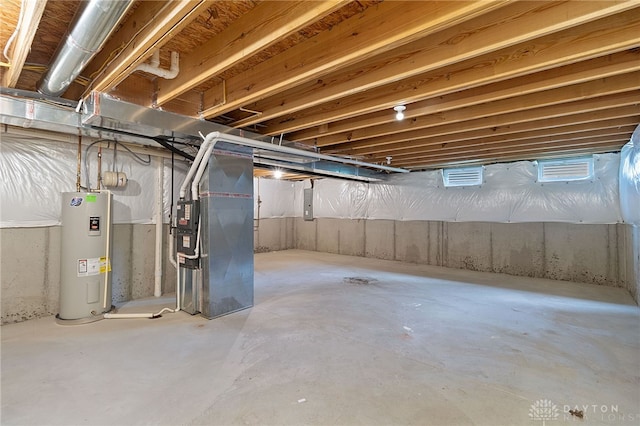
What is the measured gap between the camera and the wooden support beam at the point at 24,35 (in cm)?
137

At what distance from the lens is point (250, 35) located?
1732 millimetres

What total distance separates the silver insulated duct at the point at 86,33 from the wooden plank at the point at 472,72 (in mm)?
1441

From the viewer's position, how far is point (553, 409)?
5.71ft

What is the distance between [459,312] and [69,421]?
3.36 m

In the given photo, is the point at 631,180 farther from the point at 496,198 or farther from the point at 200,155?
the point at 200,155

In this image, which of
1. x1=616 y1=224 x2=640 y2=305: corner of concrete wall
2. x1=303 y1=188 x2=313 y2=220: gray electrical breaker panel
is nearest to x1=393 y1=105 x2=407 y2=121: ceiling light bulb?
x1=616 y1=224 x2=640 y2=305: corner of concrete wall

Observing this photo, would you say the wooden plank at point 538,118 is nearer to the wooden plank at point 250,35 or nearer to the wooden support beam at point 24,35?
the wooden plank at point 250,35

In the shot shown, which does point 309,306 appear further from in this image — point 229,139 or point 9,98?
point 9,98

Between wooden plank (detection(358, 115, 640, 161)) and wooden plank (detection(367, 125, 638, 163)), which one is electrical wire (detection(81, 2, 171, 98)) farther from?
wooden plank (detection(367, 125, 638, 163))

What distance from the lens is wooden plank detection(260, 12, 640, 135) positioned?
1.70m

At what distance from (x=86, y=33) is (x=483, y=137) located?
3.89 metres

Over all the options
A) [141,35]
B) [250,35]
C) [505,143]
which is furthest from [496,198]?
[141,35]

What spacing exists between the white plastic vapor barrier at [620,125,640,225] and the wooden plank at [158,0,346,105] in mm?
3585

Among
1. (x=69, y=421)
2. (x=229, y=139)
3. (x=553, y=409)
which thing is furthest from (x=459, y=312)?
(x=69, y=421)
